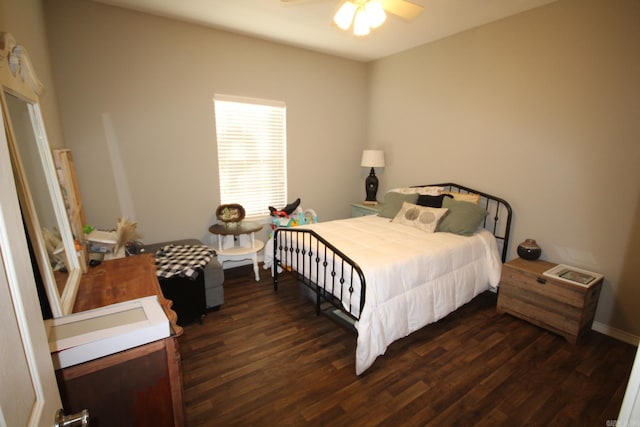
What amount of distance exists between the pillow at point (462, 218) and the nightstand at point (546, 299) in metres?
0.46

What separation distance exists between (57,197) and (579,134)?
3727mm

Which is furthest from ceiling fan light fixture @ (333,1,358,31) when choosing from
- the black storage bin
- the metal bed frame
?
the black storage bin

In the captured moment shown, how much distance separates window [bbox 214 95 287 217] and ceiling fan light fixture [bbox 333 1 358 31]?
168 cm

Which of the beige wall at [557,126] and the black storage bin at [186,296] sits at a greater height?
the beige wall at [557,126]

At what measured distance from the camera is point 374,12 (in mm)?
2023

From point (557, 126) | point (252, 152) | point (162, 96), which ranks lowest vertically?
point (252, 152)

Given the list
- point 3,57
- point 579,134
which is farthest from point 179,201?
point 579,134

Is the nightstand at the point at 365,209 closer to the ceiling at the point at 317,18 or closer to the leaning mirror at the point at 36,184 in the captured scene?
the ceiling at the point at 317,18

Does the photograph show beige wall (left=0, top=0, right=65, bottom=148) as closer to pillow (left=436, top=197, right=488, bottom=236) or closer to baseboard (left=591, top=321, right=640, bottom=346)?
pillow (left=436, top=197, right=488, bottom=236)

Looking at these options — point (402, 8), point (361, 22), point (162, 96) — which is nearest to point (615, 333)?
point (402, 8)

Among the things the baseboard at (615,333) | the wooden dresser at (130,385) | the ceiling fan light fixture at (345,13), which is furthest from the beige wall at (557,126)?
the wooden dresser at (130,385)

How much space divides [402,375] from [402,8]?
2599mm

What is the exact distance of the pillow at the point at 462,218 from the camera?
2.89 meters

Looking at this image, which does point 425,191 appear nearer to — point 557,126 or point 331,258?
point 557,126
